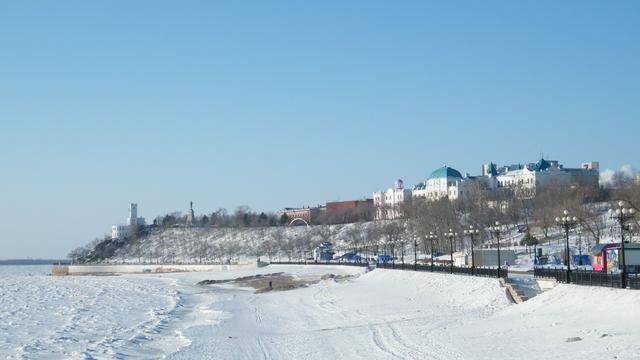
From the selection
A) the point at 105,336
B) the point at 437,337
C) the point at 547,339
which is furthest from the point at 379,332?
the point at 105,336

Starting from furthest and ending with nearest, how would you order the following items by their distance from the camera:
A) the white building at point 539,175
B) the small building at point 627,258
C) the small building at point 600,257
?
the white building at point 539,175 → the small building at point 600,257 → the small building at point 627,258

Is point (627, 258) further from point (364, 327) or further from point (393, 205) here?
point (393, 205)

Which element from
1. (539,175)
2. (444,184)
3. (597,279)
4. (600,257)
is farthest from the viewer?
(444,184)

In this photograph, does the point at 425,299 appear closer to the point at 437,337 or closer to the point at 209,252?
the point at 437,337

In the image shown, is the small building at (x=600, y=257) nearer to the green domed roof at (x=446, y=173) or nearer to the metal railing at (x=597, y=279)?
the metal railing at (x=597, y=279)

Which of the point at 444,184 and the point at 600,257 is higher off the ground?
the point at 444,184

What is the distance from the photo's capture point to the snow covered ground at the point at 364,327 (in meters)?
23.0

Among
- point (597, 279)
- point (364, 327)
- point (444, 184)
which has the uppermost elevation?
point (444, 184)

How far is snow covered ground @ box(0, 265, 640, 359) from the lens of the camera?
2305cm

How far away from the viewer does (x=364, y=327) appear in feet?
101

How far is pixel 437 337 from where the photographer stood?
26281mm

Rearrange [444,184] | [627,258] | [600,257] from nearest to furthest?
[627,258] < [600,257] < [444,184]

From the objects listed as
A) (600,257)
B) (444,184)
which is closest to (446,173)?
(444,184)

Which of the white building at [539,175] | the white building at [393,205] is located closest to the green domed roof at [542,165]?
the white building at [539,175]
